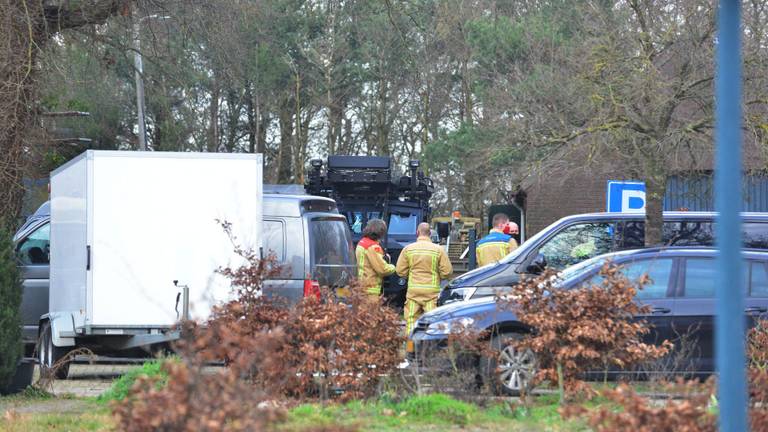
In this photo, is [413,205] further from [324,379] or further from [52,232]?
[324,379]

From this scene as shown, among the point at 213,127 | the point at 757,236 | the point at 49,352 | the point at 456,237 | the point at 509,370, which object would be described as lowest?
the point at 49,352

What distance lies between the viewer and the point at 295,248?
1238 cm

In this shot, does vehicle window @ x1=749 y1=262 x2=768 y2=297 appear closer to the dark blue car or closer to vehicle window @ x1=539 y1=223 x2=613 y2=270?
the dark blue car

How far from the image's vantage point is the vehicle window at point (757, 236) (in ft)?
A: 43.8

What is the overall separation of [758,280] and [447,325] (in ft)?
10.8

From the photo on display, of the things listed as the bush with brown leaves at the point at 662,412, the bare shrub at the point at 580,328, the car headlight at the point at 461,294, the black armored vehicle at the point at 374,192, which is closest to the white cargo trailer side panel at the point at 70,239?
the car headlight at the point at 461,294

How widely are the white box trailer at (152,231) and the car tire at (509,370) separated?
3.26 m

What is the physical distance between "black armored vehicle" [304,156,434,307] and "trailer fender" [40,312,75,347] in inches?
437

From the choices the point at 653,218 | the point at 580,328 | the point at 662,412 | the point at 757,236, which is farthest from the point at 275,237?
the point at 662,412

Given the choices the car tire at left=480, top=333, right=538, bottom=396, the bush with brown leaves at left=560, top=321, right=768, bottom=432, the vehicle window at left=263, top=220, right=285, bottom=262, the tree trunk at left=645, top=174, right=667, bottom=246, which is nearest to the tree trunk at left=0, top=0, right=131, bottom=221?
the vehicle window at left=263, top=220, right=285, bottom=262

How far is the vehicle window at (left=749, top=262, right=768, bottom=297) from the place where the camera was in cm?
1048

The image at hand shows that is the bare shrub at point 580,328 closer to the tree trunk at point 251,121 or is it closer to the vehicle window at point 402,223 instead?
the vehicle window at point 402,223

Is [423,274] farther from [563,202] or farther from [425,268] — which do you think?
[563,202]

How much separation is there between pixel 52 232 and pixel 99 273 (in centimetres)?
145
